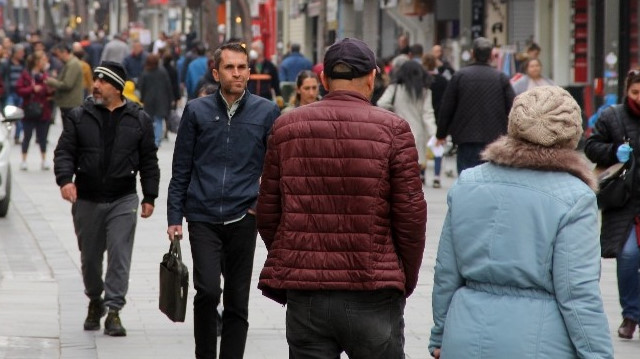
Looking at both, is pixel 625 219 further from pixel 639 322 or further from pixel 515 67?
pixel 515 67

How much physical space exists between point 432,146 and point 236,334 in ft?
37.8

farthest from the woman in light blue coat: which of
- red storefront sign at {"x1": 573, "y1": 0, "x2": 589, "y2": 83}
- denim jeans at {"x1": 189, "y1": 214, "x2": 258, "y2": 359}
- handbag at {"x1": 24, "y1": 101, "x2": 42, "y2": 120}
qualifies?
red storefront sign at {"x1": 573, "y1": 0, "x2": 589, "y2": 83}

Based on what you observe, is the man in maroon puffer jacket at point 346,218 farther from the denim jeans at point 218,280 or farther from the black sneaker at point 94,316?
the black sneaker at point 94,316

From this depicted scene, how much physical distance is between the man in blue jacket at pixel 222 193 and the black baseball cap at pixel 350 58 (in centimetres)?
207

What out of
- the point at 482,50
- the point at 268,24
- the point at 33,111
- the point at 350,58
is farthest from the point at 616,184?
the point at 268,24

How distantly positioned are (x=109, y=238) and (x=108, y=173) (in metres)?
0.38

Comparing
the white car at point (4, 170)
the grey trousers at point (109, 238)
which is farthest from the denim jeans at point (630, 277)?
the white car at point (4, 170)

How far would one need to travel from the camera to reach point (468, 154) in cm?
1440

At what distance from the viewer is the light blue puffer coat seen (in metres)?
4.77

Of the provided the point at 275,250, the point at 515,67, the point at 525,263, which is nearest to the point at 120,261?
the point at 275,250

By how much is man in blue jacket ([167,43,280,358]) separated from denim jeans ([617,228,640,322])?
2480mm

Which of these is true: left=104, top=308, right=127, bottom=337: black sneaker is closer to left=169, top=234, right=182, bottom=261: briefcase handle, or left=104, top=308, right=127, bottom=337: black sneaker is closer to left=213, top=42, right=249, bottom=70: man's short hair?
left=169, top=234, right=182, bottom=261: briefcase handle

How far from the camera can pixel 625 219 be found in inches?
347

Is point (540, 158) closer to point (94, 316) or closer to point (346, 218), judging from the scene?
point (346, 218)
